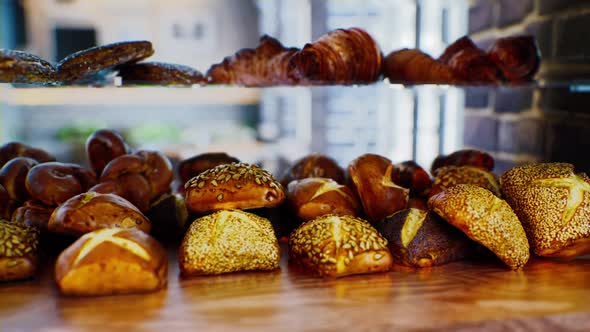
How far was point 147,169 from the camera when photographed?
47.9 inches

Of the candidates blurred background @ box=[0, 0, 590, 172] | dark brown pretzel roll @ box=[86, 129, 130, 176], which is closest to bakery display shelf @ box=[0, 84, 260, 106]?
blurred background @ box=[0, 0, 590, 172]

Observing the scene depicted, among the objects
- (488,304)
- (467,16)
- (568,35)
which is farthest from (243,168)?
(467,16)

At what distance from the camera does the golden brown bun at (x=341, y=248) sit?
93 cm

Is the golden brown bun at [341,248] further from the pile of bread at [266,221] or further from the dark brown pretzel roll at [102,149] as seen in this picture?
the dark brown pretzel roll at [102,149]

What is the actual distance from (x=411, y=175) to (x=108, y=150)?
0.75 m

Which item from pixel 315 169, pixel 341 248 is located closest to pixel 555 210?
pixel 341 248

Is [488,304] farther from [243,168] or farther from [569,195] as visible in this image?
[243,168]

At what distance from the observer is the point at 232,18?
20.8 ft

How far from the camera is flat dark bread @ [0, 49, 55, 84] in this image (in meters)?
0.94

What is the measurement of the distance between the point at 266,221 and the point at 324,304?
0.80 ft

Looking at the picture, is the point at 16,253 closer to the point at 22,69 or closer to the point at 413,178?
the point at 22,69

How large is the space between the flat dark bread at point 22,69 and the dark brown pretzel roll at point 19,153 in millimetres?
393

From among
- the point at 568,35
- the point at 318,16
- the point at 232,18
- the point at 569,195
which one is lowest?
the point at 569,195

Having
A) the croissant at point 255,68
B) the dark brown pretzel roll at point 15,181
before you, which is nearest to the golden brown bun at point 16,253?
the dark brown pretzel roll at point 15,181
